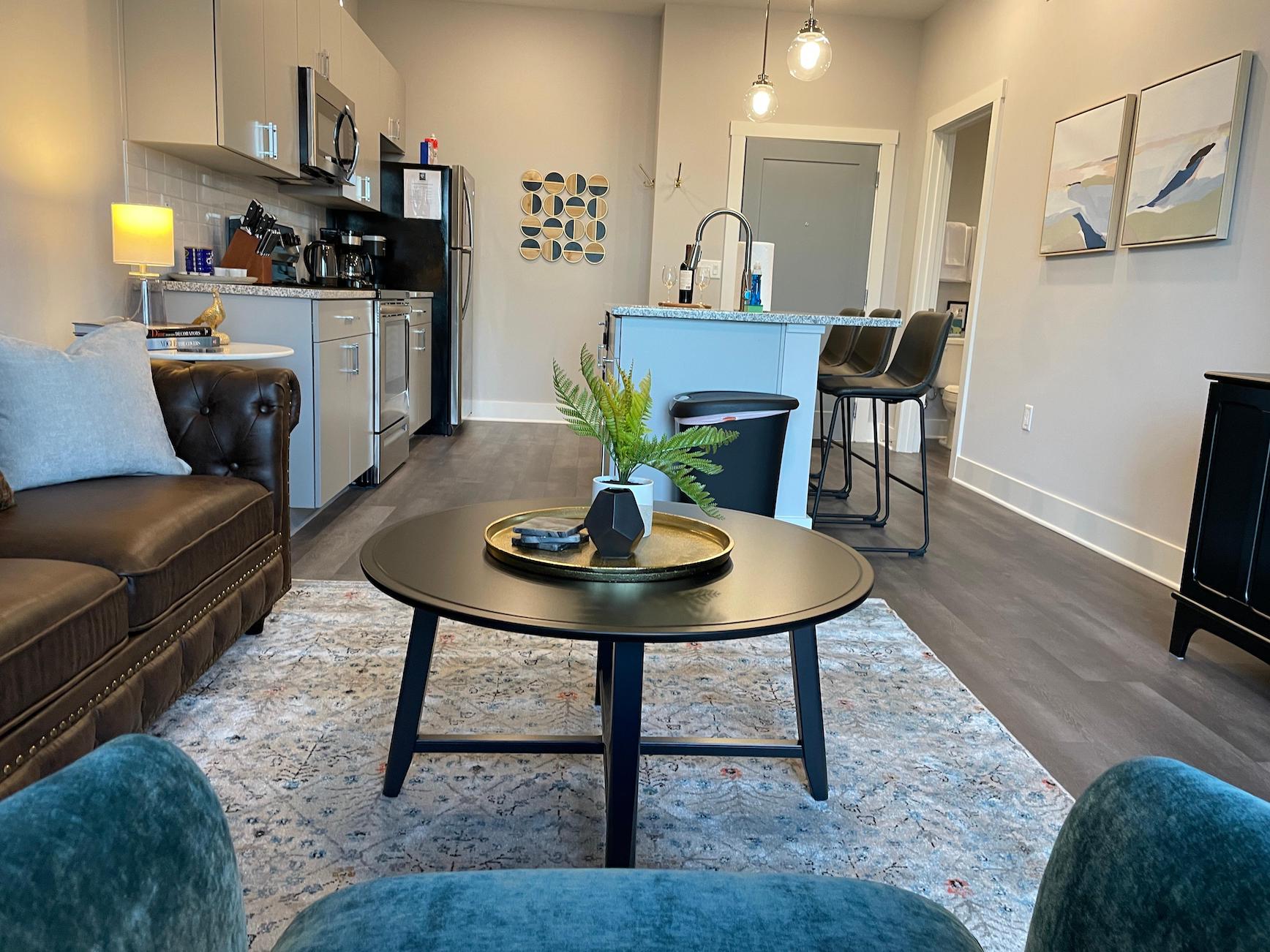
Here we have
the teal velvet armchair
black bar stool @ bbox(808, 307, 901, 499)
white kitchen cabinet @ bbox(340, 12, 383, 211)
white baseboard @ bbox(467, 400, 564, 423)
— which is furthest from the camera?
white baseboard @ bbox(467, 400, 564, 423)

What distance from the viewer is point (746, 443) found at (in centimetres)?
338

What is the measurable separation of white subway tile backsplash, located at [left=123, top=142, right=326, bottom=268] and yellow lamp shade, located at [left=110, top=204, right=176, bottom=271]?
1.42 ft

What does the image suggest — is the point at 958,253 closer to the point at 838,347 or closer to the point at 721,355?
the point at 838,347

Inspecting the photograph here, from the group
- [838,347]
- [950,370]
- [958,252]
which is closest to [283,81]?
[838,347]

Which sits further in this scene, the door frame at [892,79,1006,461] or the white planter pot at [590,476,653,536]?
the door frame at [892,79,1006,461]

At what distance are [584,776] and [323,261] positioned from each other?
156 inches

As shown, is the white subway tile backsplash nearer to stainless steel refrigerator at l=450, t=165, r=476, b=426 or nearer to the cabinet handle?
the cabinet handle

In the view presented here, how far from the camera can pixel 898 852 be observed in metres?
1.58

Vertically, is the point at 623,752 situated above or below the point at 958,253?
below

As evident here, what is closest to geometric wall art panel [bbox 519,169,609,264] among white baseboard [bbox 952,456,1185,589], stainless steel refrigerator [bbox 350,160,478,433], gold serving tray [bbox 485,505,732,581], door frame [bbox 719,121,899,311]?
stainless steel refrigerator [bbox 350,160,478,433]

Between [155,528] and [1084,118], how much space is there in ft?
13.3

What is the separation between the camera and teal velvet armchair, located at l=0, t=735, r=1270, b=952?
52 centimetres

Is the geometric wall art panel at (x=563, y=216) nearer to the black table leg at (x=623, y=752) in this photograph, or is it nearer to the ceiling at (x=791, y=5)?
the ceiling at (x=791, y=5)

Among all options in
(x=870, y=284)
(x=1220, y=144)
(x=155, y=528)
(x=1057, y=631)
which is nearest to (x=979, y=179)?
(x=870, y=284)
